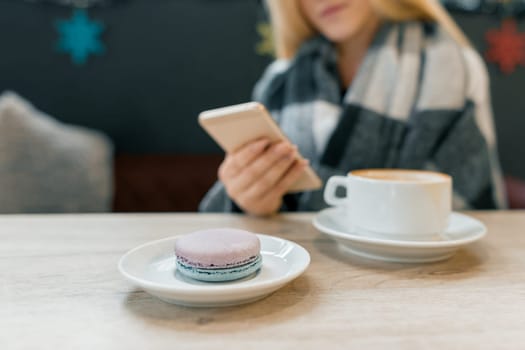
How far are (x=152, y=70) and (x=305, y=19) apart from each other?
0.76 m

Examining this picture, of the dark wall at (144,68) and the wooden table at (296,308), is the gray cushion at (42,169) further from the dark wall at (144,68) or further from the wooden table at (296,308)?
the wooden table at (296,308)

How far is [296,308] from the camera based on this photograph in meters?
0.39

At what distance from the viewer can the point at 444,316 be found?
15.1 inches

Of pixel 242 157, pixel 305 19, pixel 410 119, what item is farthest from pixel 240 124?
pixel 305 19

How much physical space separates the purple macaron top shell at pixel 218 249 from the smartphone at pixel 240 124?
199 millimetres

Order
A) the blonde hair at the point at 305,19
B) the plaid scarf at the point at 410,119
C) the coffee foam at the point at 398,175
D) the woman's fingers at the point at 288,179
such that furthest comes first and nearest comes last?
1. the blonde hair at the point at 305,19
2. the plaid scarf at the point at 410,119
3. the woman's fingers at the point at 288,179
4. the coffee foam at the point at 398,175

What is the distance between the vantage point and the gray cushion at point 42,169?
1.47 meters

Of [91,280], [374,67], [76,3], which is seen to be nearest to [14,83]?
[76,3]

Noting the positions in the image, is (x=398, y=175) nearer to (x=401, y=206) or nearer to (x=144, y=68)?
(x=401, y=206)

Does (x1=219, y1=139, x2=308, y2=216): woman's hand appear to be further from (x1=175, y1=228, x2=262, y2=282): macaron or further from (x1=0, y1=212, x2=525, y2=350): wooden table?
(x1=175, y1=228, x2=262, y2=282): macaron

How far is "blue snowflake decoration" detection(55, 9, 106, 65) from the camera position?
70.0 inches

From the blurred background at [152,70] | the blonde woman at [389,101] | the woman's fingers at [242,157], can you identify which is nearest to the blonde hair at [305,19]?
the blonde woman at [389,101]

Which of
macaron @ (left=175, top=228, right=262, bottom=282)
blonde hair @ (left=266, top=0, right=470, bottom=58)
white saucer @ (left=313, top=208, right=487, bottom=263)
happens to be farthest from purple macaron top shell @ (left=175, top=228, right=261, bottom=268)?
blonde hair @ (left=266, top=0, right=470, bottom=58)

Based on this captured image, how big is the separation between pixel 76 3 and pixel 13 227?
4.44 ft
